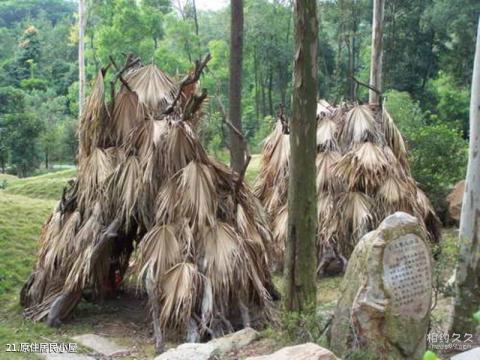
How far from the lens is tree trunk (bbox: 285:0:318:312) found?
5.55m

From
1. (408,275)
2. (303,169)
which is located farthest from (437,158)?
(408,275)

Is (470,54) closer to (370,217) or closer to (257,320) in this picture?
(370,217)

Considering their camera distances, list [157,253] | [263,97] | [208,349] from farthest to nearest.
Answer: [263,97] < [157,253] < [208,349]

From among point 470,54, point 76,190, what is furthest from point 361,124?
point 470,54

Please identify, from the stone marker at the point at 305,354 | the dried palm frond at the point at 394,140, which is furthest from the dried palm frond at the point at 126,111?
the dried palm frond at the point at 394,140

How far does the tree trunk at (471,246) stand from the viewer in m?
5.68

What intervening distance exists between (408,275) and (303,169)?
131cm

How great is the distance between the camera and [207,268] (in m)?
7.51

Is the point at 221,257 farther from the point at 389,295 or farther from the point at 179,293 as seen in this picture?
the point at 389,295

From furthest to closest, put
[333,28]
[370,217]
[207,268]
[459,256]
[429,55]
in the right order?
[333,28]
[429,55]
[370,217]
[207,268]
[459,256]

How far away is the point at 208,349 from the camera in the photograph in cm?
514

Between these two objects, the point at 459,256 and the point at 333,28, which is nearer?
the point at 459,256

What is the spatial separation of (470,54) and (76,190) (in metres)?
22.2

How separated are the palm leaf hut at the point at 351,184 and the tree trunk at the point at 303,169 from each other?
4.75 meters
